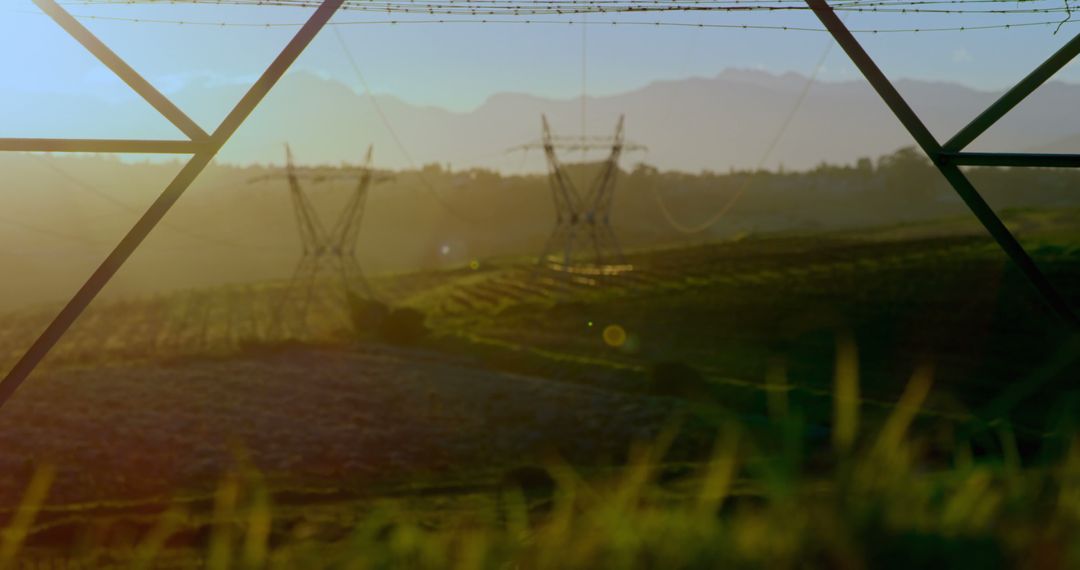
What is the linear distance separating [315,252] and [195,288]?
3.96m

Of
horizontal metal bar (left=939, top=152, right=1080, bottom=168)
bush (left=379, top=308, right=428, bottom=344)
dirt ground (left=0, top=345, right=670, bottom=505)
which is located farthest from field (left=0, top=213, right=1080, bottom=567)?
horizontal metal bar (left=939, top=152, right=1080, bottom=168)

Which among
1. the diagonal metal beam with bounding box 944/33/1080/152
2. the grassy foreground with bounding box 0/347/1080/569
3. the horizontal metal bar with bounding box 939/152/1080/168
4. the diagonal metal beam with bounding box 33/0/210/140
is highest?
the diagonal metal beam with bounding box 33/0/210/140

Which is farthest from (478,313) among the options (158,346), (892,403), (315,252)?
(892,403)

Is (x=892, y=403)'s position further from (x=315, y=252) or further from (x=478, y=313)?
(x=315, y=252)

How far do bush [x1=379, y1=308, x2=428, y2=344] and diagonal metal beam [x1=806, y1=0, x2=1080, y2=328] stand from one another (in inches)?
844

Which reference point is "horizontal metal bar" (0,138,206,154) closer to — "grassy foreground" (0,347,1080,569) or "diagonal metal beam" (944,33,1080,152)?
"grassy foreground" (0,347,1080,569)

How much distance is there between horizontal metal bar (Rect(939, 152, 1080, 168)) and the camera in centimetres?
587

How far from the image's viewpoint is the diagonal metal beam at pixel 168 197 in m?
5.60

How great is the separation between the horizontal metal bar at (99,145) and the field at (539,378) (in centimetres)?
387

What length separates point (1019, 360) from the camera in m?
19.7

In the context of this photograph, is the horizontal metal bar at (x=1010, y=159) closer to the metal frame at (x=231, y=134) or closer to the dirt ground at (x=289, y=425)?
the metal frame at (x=231, y=134)

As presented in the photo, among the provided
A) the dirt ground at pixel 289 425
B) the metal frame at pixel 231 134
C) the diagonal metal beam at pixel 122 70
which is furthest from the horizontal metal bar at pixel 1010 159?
the dirt ground at pixel 289 425

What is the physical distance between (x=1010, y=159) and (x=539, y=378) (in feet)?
47.8

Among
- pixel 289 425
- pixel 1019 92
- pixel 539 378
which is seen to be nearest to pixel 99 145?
pixel 1019 92
